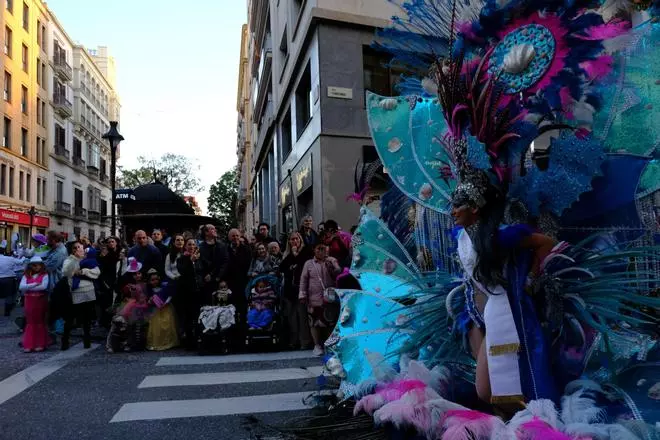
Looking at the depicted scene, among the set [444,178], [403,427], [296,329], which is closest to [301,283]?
[296,329]

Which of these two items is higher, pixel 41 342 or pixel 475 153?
pixel 475 153

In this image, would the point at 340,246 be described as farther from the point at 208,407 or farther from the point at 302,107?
the point at 302,107

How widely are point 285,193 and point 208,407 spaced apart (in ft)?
46.2

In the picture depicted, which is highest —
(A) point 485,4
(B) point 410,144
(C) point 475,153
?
(A) point 485,4

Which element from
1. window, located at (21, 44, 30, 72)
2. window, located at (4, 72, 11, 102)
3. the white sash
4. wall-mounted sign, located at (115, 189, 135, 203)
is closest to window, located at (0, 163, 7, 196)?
window, located at (4, 72, 11, 102)

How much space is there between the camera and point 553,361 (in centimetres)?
270

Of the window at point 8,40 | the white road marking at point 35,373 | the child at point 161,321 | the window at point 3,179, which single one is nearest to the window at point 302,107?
the child at point 161,321

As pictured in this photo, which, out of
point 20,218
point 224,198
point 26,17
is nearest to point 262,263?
point 20,218

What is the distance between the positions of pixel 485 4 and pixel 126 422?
4006 mm

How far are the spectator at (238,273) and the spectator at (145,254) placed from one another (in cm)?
136

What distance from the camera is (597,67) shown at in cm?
283

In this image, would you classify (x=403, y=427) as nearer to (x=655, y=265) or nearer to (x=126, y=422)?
(x=655, y=265)

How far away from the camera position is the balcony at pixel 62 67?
40.8 metres

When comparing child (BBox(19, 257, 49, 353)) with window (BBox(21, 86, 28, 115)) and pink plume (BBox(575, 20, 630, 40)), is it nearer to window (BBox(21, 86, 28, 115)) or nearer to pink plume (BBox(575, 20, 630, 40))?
pink plume (BBox(575, 20, 630, 40))
